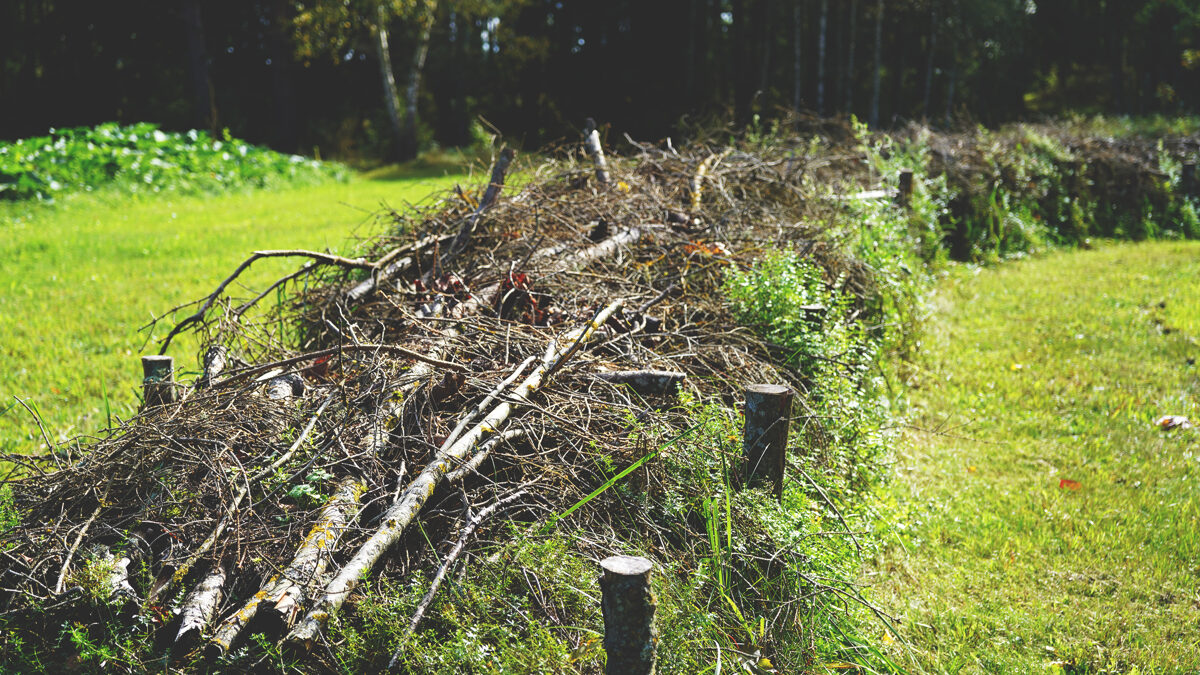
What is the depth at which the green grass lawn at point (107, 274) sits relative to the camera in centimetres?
506

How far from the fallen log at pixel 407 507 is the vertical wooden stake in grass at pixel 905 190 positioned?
19.6 ft

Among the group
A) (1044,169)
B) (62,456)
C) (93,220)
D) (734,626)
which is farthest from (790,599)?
(93,220)

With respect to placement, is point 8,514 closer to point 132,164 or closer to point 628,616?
point 628,616

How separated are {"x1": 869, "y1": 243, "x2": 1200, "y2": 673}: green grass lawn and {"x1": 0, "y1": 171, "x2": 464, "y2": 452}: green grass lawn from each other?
410 centimetres

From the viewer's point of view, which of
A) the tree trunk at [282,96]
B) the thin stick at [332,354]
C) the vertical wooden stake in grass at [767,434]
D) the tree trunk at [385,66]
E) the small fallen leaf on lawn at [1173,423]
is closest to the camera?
the vertical wooden stake in grass at [767,434]

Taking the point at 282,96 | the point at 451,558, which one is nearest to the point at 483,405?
the point at 451,558

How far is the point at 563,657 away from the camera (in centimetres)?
220

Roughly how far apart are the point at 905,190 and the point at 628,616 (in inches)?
296

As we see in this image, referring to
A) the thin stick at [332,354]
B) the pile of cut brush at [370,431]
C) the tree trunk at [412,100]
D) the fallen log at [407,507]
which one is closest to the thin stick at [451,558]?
the pile of cut brush at [370,431]

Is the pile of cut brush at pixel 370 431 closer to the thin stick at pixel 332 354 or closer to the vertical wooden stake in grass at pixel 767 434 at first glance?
the thin stick at pixel 332 354

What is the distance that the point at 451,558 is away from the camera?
2.41 metres

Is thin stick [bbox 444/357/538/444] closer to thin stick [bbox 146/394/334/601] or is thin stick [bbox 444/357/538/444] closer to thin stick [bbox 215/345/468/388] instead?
thin stick [bbox 215/345/468/388]

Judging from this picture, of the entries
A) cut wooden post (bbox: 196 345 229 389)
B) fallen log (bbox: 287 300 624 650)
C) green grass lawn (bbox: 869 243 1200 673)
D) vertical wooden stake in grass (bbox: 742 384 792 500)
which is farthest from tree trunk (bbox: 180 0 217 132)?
vertical wooden stake in grass (bbox: 742 384 792 500)

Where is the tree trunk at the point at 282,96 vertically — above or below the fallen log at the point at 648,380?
above
